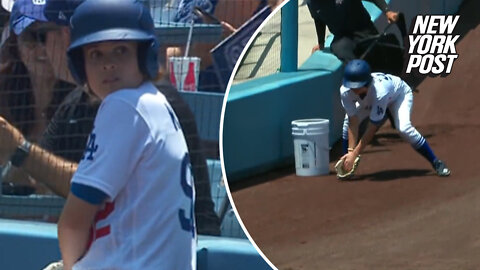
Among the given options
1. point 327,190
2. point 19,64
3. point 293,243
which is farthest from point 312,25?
point 19,64

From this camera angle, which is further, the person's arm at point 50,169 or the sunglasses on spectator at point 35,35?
the sunglasses on spectator at point 35,35

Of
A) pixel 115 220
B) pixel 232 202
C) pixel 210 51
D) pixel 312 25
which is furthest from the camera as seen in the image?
pixel 210 51

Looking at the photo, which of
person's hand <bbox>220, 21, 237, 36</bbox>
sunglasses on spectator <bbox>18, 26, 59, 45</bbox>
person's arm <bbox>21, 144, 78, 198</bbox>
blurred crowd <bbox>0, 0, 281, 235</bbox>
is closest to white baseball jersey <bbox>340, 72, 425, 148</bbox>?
blurred crowd <bbox>0, 0, 281, 235</bbox>

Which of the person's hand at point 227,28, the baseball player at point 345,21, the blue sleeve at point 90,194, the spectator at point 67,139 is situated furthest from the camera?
the person's hand at point 227,28

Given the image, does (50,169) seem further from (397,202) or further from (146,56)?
(146,56)

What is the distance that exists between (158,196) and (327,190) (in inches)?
44.6

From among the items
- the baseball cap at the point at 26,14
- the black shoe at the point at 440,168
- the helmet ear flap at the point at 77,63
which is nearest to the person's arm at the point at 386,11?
the black shoe at the point at 440,168

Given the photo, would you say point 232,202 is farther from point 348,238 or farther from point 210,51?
point 210,51

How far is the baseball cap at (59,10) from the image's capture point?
12.8 ft

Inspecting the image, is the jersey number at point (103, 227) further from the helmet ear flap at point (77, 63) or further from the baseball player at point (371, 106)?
the baseball player at point (371, 106)

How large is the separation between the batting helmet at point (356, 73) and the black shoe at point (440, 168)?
38cm

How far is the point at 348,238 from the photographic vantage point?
335 cm

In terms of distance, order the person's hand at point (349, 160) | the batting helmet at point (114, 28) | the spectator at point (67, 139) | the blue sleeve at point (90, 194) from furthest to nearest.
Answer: the spectator at point (67, 139) → the person's hand at point (349, 160) → the batting helmet at point (114, 28) → the blue sleeve at point (90, 194)

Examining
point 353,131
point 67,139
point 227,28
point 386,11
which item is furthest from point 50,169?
point 386,11
